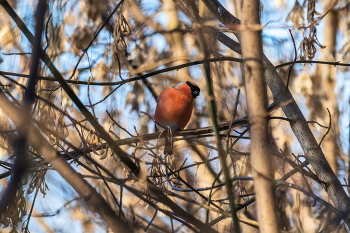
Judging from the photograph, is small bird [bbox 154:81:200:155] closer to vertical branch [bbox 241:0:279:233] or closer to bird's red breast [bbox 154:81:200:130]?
bird's red breast [bbox 154:81:200:130]

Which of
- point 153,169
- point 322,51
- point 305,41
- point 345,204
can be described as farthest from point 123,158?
point 322,51

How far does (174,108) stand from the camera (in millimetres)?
4059

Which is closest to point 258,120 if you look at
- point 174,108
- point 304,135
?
point 304,135

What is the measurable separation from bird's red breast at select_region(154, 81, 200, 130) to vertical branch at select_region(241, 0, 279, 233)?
2432mm

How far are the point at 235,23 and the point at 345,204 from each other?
42.5 inches

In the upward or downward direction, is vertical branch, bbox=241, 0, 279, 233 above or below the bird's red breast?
below

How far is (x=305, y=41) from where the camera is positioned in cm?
243

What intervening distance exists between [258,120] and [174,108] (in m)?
2.62

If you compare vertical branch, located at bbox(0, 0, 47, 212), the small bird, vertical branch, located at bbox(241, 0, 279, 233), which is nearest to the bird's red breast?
the small bird

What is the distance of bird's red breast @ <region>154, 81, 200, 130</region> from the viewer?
4047 mm

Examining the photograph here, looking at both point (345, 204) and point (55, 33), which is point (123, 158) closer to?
point (55, 33)

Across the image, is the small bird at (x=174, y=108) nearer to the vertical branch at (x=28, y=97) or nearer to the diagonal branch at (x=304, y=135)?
the diagonal branch at (x=304, y=135)

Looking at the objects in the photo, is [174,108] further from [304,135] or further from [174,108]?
[304,135]

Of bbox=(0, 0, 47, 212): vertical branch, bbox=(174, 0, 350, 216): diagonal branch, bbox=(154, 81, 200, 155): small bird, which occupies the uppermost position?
bbox=(154, 81, 200, 155): small bird
